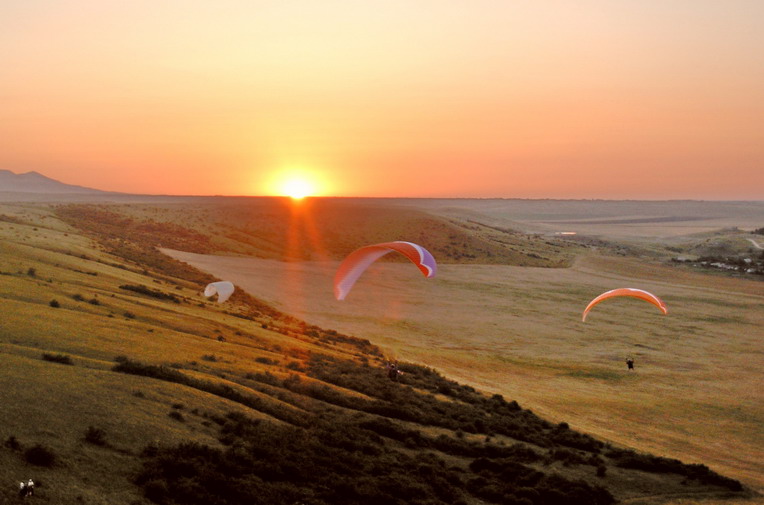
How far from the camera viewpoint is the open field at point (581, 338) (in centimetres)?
2897

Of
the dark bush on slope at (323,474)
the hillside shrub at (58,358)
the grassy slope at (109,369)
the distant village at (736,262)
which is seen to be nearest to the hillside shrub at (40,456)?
the grassy slope at (109,369)

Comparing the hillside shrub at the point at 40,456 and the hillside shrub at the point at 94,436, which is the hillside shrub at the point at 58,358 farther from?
the hillside shrub at the point at 40,456

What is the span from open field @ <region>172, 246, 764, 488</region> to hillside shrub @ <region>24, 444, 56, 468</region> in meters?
21.3

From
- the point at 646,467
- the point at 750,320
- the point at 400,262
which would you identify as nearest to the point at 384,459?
the point at 646,467

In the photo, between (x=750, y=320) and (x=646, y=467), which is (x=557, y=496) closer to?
(x=646, y=467)

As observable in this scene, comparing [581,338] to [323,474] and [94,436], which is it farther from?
[94,436]

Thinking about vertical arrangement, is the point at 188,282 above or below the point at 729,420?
above

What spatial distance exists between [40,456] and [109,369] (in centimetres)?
674

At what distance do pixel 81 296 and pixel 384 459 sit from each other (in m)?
18.9

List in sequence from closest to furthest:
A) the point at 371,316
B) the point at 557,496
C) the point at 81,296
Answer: the point at 557,496, the point at 81,296, the point at 371,316

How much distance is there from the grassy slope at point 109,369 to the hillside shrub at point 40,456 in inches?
7.2

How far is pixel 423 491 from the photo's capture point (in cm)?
1599

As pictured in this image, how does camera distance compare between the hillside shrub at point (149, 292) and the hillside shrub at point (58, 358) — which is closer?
the hillside shrub at point (58, 358)

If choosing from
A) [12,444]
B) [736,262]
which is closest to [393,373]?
[12,444]
